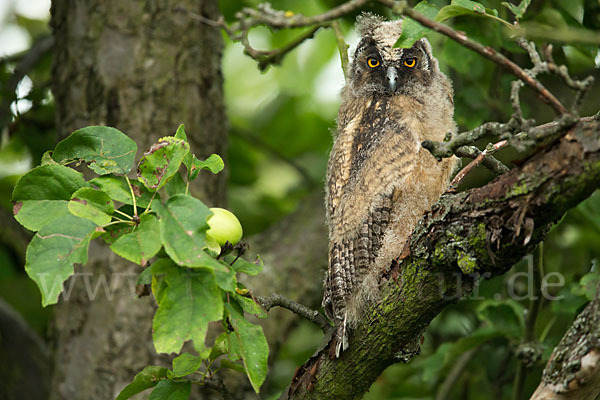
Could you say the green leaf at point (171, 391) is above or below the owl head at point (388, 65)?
below

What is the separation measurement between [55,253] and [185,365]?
65 centimetres

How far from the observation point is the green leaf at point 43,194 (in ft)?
5.59

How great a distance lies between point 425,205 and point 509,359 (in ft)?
4.44

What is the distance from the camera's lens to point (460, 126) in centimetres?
401

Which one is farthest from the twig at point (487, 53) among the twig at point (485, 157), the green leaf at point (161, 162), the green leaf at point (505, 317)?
the green leaf at point (505, 317)

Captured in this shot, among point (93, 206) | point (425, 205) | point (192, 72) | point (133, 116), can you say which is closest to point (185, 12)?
point (192, 72)

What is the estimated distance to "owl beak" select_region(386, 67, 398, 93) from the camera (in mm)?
2883

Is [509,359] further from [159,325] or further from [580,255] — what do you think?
[159,325]

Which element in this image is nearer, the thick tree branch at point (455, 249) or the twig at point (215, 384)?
the thick tree branch at point (455, 249)

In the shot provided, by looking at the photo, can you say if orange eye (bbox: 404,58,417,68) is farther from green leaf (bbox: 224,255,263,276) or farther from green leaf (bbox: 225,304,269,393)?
green leaf (bbox: 225,304,269,393)

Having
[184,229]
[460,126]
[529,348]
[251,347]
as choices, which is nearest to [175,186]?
[184,229]

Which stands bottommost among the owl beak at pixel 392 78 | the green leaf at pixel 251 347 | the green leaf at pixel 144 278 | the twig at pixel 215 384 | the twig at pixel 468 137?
the twig at pixel 215 384

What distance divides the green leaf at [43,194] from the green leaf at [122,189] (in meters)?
0.06

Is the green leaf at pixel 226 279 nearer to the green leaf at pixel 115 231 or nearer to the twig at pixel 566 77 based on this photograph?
the green leaf at pixel 115 231
